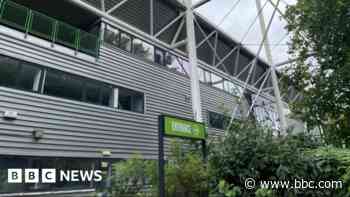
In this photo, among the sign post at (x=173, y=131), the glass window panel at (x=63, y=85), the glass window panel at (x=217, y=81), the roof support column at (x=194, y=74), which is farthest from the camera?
the glass window panel at (x=217, y=81)

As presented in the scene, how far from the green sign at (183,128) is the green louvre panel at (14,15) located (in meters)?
5.56

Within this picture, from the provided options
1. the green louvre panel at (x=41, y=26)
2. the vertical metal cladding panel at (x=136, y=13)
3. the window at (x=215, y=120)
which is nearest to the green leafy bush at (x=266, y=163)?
the green louvre panel at (x=41, y=26)

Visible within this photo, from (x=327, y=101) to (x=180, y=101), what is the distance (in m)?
6.41

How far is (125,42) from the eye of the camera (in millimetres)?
9945

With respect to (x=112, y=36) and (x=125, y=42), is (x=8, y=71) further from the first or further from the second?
(x=125, y=42)

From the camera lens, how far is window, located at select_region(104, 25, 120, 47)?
30.4 ft

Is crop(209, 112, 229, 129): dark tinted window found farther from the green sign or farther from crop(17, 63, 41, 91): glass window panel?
the green sign

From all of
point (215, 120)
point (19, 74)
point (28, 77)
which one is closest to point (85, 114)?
point (28, 77)

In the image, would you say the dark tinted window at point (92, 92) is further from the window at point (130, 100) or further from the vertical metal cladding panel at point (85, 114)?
the window at point (130, 100)

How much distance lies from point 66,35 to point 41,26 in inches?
29.5

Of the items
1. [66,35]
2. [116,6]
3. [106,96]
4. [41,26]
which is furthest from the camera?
[116,6]

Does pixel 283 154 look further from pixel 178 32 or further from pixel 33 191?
pixel 178 32

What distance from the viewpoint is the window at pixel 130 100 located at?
9086 millimetres

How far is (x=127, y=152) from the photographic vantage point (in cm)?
854
